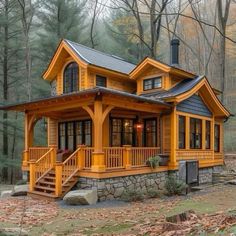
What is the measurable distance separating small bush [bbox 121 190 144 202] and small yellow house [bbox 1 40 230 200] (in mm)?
255

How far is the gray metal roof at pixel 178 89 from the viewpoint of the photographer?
49.7 ft

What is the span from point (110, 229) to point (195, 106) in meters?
10.7

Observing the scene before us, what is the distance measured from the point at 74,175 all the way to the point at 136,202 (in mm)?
2431

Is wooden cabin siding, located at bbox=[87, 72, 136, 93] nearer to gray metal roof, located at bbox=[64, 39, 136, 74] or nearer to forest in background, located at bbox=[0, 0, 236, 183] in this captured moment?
gray metal roof, located at bbox=[64, 39, 136, 74]

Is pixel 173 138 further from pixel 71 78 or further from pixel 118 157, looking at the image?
pixel 71 78

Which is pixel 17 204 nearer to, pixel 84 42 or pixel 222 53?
pixel 222 53

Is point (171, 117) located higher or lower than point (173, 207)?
higher

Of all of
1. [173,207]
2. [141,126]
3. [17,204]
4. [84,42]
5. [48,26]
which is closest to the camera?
[173,207]

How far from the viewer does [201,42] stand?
3606 cm

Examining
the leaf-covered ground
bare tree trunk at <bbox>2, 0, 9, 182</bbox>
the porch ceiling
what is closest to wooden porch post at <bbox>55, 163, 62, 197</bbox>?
the leaf-covered ground

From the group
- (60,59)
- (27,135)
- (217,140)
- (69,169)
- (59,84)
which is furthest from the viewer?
(217,140)

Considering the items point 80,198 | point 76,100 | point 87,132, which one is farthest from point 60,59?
point 80,198

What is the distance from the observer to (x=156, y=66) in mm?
16156

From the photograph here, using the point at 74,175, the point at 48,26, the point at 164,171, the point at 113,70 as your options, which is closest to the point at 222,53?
the point at 113,70
